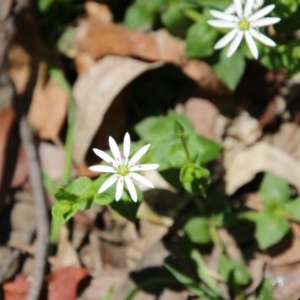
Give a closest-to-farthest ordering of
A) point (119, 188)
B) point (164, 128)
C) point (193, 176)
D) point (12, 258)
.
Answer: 1. point (119, 188)
2. point (193, 176)
3. point (164, 128)
4. point (12, 258)

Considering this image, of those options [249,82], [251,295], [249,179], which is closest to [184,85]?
[249,82]

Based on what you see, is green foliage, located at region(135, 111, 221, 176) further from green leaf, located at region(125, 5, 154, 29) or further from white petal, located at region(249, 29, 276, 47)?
green leaf, located at region(125, 5, 154, 29)

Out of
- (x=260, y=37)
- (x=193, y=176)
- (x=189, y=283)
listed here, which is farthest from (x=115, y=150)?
(x=189, y=283)

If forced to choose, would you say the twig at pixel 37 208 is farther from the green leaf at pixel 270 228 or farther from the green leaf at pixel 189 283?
the green leaf at pixel 270 228

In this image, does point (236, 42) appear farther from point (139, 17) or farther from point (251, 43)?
point (139, 17)

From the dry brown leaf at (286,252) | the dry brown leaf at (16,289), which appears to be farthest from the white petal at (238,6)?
the dry brown leaf at (16,289)

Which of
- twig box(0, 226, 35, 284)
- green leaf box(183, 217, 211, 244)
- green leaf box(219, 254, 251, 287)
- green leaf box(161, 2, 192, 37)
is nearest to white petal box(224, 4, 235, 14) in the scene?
green leaf box(161, 2, 192, 37)
